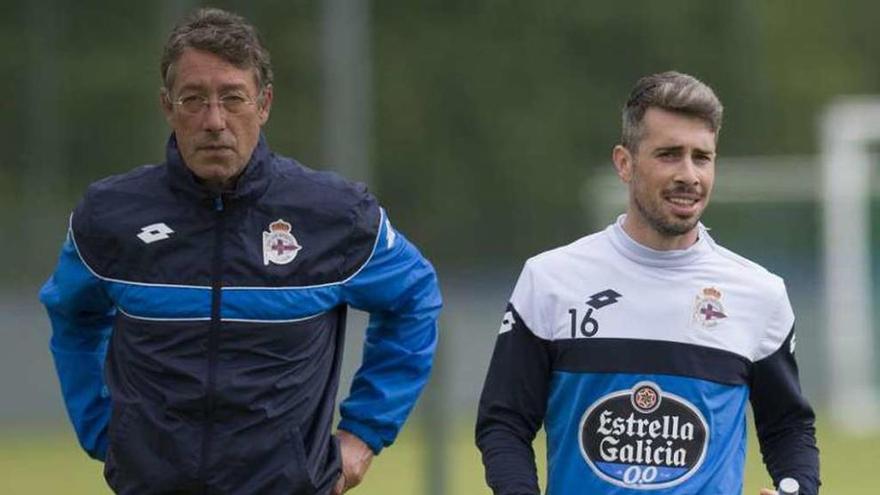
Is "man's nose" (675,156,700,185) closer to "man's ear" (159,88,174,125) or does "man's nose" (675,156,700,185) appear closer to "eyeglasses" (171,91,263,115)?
"eyeglasses" (171,91,263,115)

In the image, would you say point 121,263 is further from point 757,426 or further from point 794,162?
point 794,162

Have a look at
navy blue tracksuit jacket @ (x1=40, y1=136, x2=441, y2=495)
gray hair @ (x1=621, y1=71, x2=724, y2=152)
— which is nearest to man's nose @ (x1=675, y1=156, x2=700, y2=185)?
gray hair @ (x1=621, y1=71, x2=724, y2=152)

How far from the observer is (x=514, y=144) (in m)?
20.1

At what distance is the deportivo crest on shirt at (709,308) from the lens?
4969 millimetres

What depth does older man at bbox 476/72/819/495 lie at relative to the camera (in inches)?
192

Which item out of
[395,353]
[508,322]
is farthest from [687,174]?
[395,353]

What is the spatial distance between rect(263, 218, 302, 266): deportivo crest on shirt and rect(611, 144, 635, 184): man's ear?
0.75 metres

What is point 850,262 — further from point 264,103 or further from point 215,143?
point 215,143

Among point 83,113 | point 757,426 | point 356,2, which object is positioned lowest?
point 757,426

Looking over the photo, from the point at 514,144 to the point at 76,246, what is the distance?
49.5 feet

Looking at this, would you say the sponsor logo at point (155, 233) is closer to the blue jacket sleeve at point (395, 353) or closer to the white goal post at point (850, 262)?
the blue jacket sleeve at point (395, 353)

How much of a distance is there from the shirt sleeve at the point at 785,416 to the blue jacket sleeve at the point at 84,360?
1546 mm

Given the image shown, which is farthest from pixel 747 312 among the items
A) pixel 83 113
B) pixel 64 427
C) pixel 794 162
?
pixel 794 162

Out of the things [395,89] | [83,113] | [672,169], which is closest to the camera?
[672,169]
